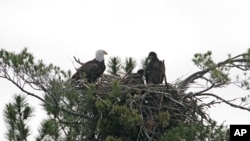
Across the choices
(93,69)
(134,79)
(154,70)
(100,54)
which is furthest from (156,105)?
(100,54)

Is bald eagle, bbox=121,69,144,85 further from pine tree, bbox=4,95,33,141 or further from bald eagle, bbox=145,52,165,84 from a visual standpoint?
pine tree, bbox=4,95,33,141

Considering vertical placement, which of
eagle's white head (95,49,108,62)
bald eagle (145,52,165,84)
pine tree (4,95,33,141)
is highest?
eagle's white head (95,49,108,62)

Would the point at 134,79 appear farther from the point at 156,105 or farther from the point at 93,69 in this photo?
the point at 93,69

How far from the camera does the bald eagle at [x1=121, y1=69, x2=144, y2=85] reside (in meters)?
9.66

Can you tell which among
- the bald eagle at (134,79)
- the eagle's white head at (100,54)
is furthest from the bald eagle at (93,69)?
the bald eagle at (134,79)

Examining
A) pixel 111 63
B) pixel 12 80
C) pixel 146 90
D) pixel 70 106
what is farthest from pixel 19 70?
pixel 111 63

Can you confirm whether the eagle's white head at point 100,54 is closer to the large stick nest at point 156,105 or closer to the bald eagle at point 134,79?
the bald eagle at point 134,79

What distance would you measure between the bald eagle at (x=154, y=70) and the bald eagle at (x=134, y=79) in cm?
14

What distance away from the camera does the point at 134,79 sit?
981 cm

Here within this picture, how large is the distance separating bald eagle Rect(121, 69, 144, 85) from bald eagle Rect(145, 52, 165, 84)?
14cm

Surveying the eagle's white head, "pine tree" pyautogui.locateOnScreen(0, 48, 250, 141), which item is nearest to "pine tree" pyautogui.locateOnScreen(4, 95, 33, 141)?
"pine tree" pyautogui.locateOnScreen(0, 48, 250, 141)

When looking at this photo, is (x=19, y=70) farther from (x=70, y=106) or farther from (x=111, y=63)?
(x=111, y=63)

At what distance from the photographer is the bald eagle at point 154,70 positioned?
10.1 m

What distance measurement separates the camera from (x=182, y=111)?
9328 millimetres
